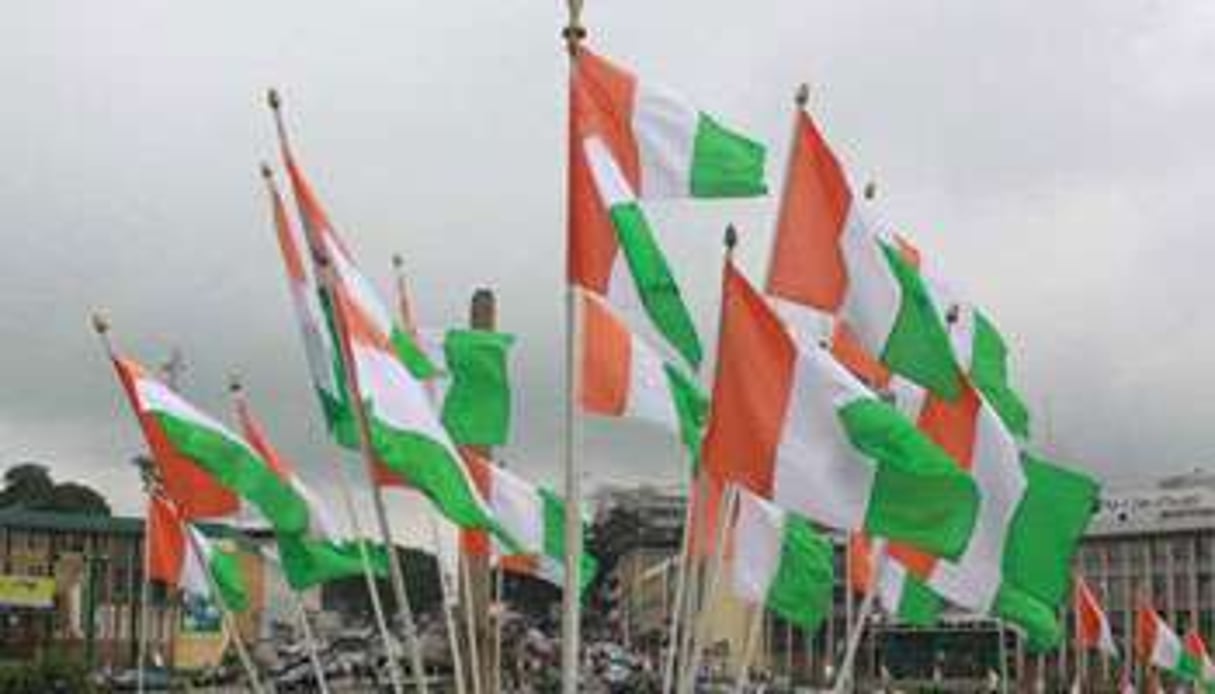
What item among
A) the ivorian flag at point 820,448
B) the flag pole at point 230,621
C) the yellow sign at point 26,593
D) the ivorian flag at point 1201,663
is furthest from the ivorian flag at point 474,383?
the yellow sign at point 26,593

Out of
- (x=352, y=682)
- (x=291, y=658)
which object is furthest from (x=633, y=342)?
(x=291, y=658)

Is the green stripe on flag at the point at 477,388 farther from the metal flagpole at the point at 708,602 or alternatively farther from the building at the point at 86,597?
the building at the point at 86,597

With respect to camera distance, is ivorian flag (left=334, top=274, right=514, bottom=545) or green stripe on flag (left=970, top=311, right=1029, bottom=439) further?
green stripe on flag (left=970, top=311, right=1029, bottom=439)

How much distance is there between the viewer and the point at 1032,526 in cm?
1495

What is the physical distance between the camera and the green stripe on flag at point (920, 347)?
Answer: 14.6 meters

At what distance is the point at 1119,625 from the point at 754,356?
116 meters

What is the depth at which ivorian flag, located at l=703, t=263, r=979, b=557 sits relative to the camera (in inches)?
523

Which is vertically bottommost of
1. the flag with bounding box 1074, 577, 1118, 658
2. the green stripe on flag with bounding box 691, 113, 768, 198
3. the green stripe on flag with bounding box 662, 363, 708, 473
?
the flag with bounding box 1074, 577, 1118, 658

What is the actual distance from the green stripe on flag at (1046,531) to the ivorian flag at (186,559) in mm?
6401

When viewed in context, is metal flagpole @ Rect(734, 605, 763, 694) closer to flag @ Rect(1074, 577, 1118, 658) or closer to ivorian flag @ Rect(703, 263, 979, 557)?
ivorian flag @ Rect(703, 263, 979, 557)

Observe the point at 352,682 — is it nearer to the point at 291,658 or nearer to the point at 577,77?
the point at 291,658

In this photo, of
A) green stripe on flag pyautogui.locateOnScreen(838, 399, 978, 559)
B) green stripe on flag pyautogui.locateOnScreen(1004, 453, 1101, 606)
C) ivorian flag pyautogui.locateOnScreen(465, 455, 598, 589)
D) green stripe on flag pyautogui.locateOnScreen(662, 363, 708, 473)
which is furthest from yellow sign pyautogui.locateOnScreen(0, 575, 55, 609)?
green stripe on flag pyautogui.locateOnScreen(838, 399, 978, 559)

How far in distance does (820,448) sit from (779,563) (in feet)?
12.8

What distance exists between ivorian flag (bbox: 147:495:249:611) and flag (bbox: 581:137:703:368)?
469 cm
